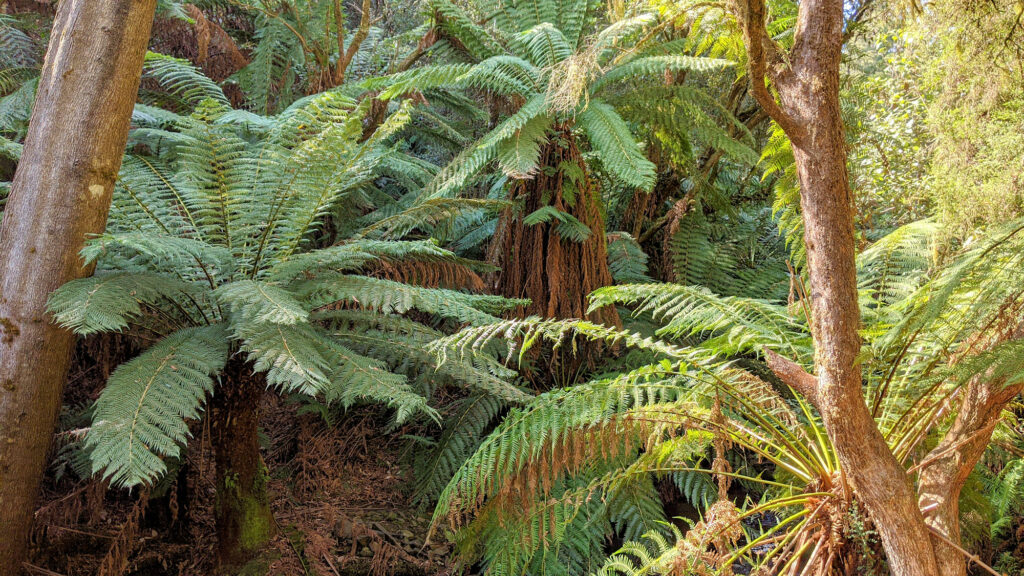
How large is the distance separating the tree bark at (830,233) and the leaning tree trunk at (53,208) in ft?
5.96

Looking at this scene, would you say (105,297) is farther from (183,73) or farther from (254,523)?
(183,73)

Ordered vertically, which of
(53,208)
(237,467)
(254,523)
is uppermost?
(53,208)

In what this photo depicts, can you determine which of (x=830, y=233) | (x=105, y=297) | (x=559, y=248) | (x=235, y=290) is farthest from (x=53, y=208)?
(x=830, y=233)

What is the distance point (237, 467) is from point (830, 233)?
1.85 m

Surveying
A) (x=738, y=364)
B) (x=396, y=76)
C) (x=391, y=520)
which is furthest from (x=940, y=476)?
(x=396, y=76)

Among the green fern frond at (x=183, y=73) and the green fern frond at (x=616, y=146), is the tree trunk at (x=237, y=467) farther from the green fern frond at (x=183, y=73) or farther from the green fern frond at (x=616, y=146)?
the green fern frond at (x=616, y=146)

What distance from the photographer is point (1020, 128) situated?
203cm

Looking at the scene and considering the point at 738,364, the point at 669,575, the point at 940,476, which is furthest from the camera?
the point at 738,364

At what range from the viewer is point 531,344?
2.30m

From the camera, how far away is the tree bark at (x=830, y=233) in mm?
1324

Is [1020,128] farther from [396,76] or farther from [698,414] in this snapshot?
[396,76]

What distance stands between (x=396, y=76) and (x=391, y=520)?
2.02 metres

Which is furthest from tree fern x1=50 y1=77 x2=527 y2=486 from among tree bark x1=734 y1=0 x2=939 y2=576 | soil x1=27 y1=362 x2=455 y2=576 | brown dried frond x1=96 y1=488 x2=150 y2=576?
tree bark x1=734 y1=0 x2=939 y2=576

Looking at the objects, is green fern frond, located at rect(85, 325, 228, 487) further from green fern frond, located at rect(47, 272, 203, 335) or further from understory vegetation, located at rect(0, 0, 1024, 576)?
green fern frond, located at rect(47, 272, 203, 335)
